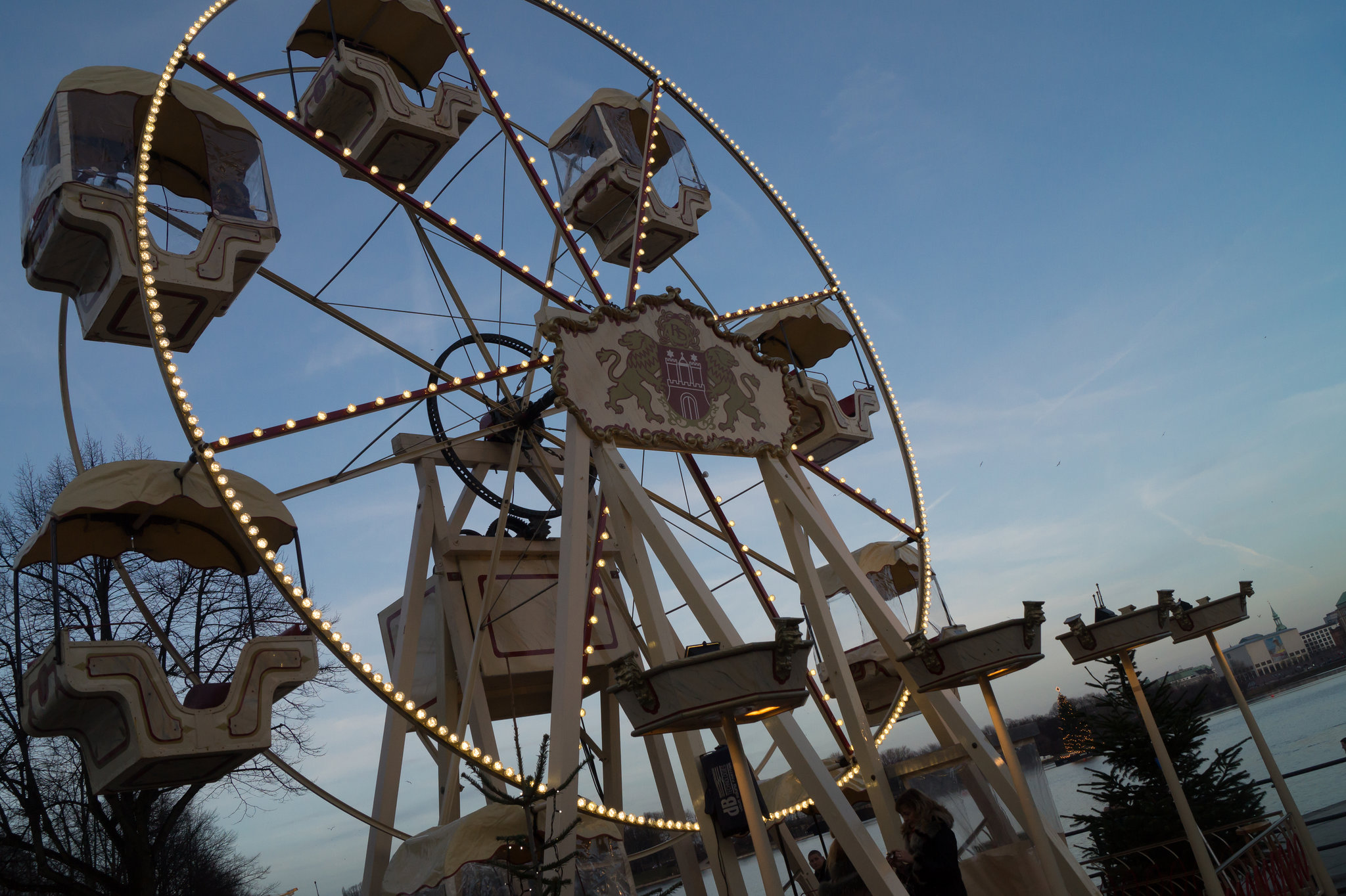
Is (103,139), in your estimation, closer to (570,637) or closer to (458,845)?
(570,637)

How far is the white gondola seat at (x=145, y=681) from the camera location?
22.0ft

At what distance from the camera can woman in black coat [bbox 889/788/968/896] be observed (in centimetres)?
619

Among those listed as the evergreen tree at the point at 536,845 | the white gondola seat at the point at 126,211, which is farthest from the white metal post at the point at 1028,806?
the white gondola seat at the point at 126,211

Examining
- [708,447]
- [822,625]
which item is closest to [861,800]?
[822,625]

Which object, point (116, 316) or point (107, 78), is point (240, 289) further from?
Result: point (107, 78)

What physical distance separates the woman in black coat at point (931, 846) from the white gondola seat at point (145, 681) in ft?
15.6

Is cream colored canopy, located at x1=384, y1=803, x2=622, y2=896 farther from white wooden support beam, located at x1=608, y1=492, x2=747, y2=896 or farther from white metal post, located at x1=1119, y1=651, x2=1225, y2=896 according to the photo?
white metal post, located at x1=1119, y1=651, x2=1225, y2=896

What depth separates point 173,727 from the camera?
22.5 ft

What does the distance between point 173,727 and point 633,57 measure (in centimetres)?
886

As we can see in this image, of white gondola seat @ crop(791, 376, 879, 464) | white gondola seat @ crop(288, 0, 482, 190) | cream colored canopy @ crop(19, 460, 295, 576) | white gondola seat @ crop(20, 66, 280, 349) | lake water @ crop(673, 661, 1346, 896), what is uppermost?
white gondola seat @ crop(288, 0, 482, 190)

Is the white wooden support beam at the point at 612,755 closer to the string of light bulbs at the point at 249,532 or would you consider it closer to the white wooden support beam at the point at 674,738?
the white wooden support beam at the point at 674,738

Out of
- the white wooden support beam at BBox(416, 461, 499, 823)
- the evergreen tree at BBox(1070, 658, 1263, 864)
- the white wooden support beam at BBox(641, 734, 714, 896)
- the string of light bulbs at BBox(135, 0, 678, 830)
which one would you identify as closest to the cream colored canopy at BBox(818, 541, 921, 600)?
the evergreen tree at BBox(1070, 658, 1263, 864)

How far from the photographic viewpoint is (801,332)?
14.4 meters

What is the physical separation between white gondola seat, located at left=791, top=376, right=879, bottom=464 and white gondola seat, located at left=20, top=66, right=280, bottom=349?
7088 millimetres
